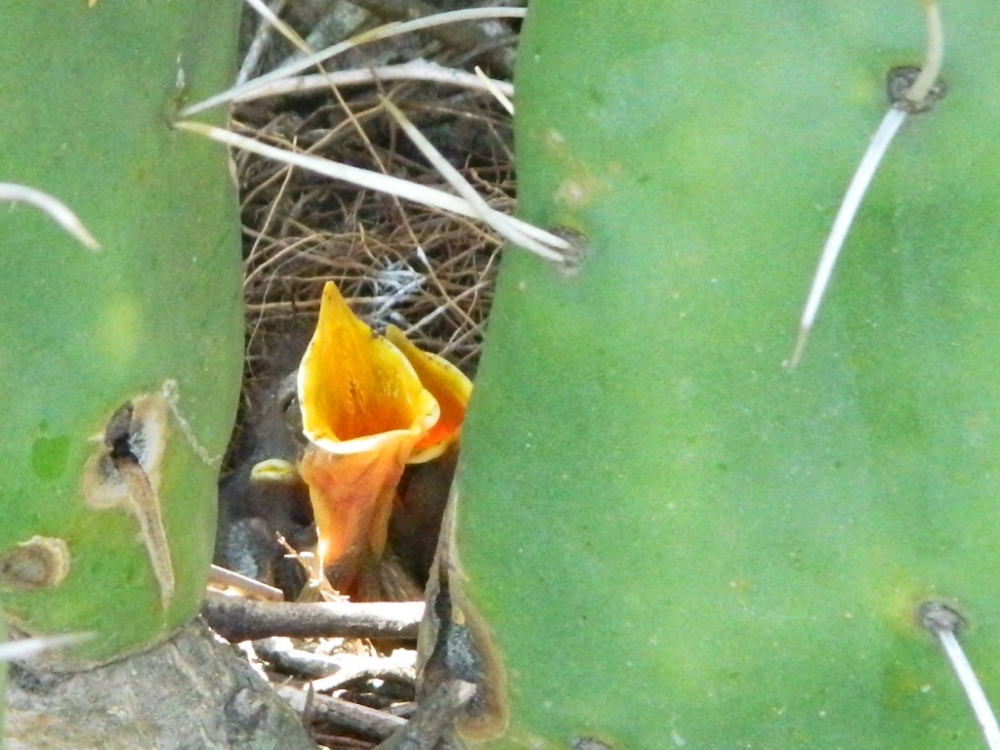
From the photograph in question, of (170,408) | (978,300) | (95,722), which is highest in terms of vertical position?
(978,300)

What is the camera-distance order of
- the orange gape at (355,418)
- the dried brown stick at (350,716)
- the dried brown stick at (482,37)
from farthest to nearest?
the dried brown stick at (482,37) → the orange gape at (355,418) → the dried brown stick at (350,716)

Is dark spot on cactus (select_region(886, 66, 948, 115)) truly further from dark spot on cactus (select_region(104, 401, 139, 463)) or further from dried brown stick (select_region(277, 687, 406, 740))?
dried brown stick (select_region(277, 687, 406, 740))

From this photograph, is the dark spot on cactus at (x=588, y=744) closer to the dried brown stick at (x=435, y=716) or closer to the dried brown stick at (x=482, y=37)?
the dried brown stick at (x=435, y=716)

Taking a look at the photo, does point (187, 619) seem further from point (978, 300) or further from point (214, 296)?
point (978, 300)

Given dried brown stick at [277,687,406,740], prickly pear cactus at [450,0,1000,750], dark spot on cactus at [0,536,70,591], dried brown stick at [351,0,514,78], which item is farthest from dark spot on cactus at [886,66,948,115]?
dried brown stick at [351,0,514,78]

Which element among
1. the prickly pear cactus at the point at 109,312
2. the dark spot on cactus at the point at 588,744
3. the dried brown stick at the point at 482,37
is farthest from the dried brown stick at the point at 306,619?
the dried brown stick at the point at 482,37

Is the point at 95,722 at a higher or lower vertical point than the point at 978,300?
lower

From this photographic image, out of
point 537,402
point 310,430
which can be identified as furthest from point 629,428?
point 310,430
